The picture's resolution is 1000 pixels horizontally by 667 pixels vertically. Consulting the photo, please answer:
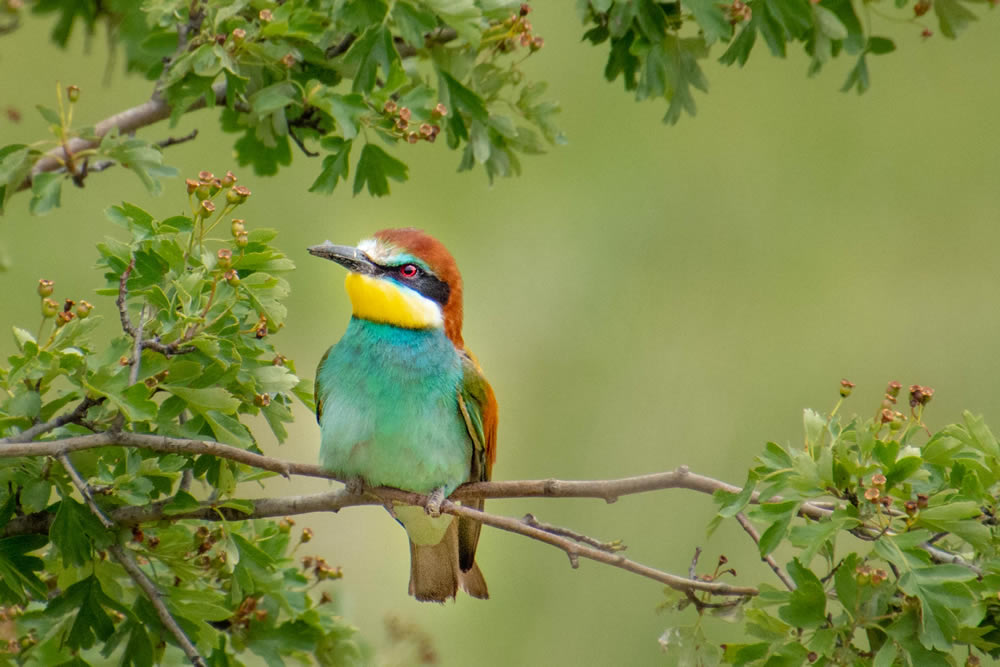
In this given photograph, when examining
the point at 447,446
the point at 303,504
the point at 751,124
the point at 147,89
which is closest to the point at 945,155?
the point at 751,124

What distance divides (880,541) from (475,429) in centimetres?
95

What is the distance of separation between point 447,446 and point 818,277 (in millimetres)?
3136

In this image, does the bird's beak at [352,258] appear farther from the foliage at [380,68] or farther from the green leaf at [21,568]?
the green leaf at [21,568]

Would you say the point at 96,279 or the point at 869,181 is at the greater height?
the point at 869,181

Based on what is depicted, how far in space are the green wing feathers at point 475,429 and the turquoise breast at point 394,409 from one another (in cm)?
2

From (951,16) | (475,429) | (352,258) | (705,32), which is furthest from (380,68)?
(951,16)

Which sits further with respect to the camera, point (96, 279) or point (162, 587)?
point (96, 279)

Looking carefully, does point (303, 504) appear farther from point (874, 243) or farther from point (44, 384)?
point (874, 243)

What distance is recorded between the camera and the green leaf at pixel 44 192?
198cm

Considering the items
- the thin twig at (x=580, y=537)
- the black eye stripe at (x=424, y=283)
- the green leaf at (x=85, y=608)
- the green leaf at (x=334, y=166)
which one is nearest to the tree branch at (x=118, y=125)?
the green leaf at (x=334, y=166)

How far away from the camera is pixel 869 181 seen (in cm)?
526

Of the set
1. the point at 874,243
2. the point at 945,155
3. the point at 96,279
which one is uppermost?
the point at 945,155

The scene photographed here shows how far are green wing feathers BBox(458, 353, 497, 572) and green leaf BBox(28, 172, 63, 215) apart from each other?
828mm

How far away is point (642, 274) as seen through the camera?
4.96 m
